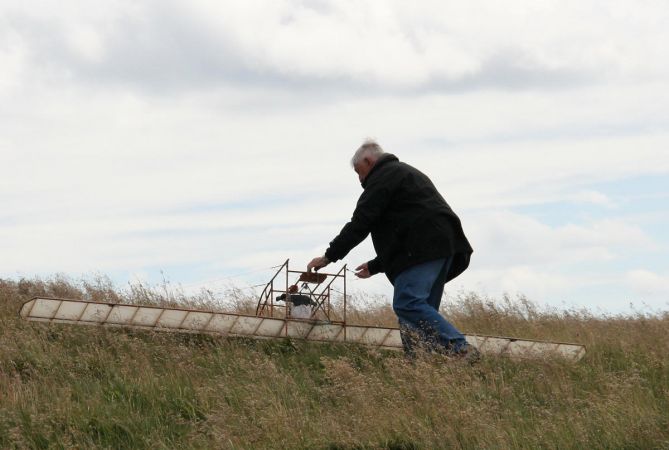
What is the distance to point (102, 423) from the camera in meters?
6.99

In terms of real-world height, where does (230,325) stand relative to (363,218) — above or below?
below

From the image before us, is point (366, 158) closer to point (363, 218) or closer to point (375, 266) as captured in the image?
point (363, 218)

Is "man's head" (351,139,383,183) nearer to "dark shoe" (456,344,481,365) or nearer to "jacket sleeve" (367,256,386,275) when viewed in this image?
"jacket sleeve" (367,256,386,275)

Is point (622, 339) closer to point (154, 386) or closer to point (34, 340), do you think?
point (154, 386)

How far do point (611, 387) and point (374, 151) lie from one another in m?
3.14

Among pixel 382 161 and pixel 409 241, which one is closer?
pixel 409 241

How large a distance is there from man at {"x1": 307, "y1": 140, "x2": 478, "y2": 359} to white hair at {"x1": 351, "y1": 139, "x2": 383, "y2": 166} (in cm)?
19

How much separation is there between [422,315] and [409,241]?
70 centimetres

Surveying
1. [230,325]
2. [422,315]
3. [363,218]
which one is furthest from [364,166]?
[230,325]

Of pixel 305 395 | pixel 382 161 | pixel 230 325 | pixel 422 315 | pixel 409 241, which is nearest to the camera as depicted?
pixel 305 395

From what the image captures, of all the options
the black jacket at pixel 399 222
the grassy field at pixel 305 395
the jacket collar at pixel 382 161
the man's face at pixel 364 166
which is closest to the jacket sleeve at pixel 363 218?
the black jacket at pixel 399 222

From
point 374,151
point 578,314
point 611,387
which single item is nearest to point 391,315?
point 578,314

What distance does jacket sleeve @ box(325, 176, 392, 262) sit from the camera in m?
8.75

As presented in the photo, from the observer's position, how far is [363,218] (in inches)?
344
